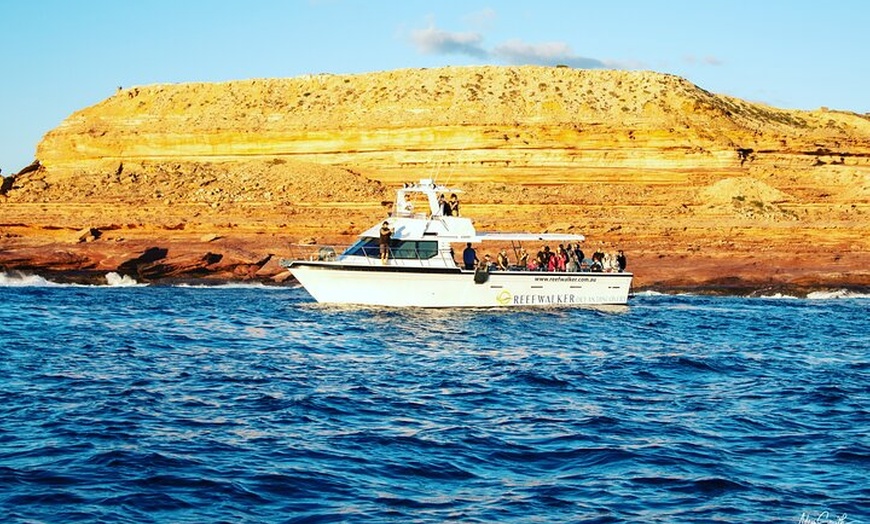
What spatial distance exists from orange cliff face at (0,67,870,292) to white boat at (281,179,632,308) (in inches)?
507

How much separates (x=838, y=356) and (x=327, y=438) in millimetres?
14662

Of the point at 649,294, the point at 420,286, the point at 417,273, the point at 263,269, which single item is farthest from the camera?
the point at 263,269

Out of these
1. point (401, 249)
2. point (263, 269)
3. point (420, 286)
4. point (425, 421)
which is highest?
point (401, 249)

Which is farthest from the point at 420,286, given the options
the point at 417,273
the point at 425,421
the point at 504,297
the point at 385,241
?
the point at 425,421

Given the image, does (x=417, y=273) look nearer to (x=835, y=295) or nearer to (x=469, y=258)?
(x=469, y=258)

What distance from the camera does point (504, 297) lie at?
34750 millimetres

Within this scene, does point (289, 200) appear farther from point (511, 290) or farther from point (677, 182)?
point (511, 290)

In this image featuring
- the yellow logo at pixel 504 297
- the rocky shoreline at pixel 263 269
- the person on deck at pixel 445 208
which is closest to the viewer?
the yellow logo at pixel 504 297

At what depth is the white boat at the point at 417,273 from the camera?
33.4 metres

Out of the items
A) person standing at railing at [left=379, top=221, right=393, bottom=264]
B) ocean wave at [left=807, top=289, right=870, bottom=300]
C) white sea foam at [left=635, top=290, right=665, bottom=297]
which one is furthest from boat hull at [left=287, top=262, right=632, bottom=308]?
ocean wave at [left=807, top=289, right=870, bottom=300]

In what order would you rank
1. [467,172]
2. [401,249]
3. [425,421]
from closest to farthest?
1. [425,421]
2. [401,249]
3. [467,172]

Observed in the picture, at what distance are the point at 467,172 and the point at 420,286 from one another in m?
32.4

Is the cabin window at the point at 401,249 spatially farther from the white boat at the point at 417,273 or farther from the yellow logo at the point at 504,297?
the yellow logo at the point at 504,297

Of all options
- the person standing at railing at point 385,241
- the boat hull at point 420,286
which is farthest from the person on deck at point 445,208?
the boat hull at point 420,286
